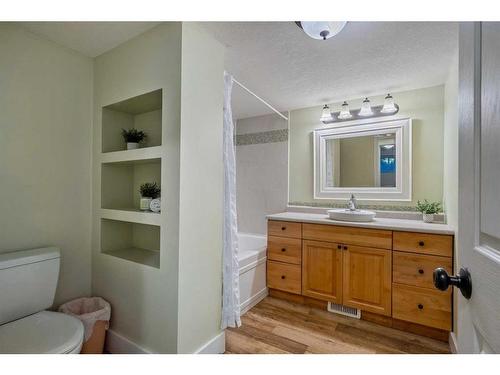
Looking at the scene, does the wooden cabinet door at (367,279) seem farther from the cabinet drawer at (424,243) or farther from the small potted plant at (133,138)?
the small potted plant at (133,138)

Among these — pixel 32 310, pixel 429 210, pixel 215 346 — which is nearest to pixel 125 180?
pixel 32 310

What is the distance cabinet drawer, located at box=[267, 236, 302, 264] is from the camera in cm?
239

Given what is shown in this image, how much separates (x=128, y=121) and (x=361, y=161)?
A: 2.35 meters

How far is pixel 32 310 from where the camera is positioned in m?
1.40

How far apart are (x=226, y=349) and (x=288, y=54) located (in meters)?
2.20

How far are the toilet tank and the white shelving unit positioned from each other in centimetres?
37

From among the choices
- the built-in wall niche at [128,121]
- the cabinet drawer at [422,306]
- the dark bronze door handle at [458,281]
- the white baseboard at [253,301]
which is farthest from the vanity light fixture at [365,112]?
the dark bronze door handle at [458,281]

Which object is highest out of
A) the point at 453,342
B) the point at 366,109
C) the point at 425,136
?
the point at 366,109

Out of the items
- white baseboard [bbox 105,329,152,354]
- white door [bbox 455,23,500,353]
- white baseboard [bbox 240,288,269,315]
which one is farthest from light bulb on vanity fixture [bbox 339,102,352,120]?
white baseboard [bbox 105,329,152,354]

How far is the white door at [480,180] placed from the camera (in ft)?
1.50

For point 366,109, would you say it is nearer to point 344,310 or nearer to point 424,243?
point 424,243

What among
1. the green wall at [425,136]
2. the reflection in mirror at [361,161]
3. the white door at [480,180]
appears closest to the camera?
the white door at [480,180]

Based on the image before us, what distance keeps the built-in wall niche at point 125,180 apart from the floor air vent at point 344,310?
1.97m

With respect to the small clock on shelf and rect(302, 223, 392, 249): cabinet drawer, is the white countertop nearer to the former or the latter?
rect(302, 223, 392, 249): cabinet drawer
